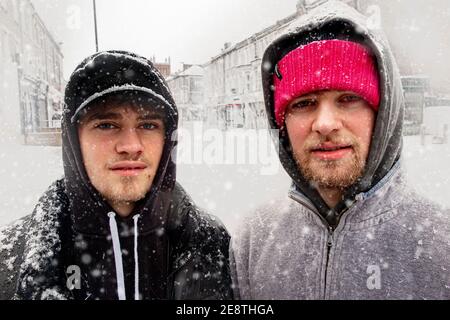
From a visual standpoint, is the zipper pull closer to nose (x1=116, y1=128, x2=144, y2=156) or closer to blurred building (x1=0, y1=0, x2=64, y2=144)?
nose (x1=116, y1=128, x2=144, y2=156)

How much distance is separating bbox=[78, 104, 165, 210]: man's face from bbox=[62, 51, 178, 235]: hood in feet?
0.16

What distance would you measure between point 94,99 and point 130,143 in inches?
12.7

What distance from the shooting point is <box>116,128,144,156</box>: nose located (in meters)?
1.90

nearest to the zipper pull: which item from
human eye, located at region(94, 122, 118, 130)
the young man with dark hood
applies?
the young man with dark hood

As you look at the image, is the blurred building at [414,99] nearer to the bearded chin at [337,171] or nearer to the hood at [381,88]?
the hood at [381,88]

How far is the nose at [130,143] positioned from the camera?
1896 millimetres

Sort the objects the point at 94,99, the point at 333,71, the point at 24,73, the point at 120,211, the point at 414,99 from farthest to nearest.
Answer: the point at 24,73 → the point at 414,99 → the point at 120,211 → the point at 94,99 → the point at 333,71

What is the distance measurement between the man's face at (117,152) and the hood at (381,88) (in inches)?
33.8

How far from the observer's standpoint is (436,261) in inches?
58.0

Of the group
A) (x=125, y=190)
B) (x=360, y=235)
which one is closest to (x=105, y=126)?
(x=125, y=190)

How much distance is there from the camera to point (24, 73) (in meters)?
16.9

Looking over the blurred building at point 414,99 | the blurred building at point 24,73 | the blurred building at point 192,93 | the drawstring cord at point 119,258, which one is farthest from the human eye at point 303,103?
the blurred building at point 192,93

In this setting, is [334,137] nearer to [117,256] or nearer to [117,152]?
[117,152]

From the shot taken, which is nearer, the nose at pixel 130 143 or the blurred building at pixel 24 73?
the nose at pixel 130 143
